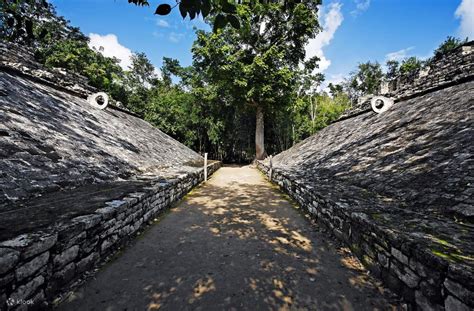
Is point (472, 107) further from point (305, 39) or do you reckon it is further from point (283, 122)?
point (283, 122)

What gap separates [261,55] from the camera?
66.2 feet

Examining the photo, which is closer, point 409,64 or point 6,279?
point 6,279

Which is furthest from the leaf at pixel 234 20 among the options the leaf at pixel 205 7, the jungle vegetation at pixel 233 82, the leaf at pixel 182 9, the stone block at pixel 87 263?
the jungle vegetation at pixel 233 82

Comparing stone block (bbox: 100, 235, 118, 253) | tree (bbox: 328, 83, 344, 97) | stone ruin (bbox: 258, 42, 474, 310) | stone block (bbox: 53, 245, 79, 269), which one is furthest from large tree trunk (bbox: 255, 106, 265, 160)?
tree (bbox: 328, 83, 344, 97)

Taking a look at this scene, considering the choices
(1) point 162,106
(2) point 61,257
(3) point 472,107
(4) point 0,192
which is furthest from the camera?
(1) point 162,106

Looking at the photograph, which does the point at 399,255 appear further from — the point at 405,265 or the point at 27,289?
the point at 27,289

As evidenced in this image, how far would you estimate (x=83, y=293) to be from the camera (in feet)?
8.30

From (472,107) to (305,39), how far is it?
60.7 ft

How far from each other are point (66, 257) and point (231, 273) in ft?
6.49

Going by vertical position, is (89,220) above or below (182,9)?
below

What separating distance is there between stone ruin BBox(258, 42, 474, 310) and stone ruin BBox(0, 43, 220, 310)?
355cm

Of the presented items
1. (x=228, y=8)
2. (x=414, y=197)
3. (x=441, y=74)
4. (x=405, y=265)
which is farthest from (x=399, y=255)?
(x=441, y=74)

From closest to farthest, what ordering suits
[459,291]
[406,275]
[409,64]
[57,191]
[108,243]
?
[459,291] < [406,275] < [108,243] < [57,191] < [409,64]

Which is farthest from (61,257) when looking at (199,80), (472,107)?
(199,80)
